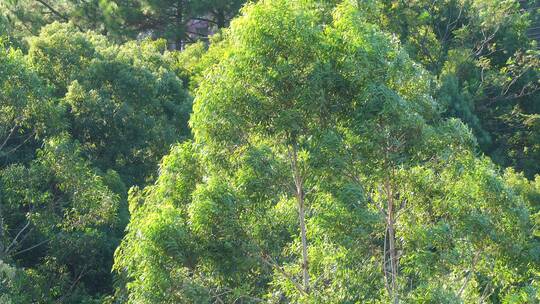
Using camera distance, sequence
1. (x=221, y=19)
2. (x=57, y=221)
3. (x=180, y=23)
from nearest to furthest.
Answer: (x=57, y=221)
(x=221, y=19)
(x=180, y=23)

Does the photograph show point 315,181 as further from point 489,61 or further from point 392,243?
point 489,61

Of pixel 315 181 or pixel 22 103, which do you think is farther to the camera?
pixel 22 103

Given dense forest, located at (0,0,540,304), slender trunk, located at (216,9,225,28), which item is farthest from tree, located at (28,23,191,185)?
slender trunk, located at (216,9,225,28)

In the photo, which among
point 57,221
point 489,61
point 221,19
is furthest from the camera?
point 221,19

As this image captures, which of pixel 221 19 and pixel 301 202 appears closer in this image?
pixel 301 202

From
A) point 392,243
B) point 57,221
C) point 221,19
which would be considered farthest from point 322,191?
point 221,19

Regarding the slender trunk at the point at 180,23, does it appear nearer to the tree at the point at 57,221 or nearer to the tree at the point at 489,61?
the tree at the point at 489,61

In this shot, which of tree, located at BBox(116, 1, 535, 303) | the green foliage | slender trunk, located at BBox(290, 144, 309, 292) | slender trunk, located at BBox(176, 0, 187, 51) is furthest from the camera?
slender trunk, located at BBox(176, 0, 187, 51)

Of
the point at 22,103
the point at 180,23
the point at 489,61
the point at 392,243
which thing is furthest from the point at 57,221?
the point at 180,23

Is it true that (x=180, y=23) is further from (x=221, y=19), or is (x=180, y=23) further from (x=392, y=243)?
(x=392, y=243)

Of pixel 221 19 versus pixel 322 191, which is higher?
pixel 322 191

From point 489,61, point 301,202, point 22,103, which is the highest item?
point 301,202

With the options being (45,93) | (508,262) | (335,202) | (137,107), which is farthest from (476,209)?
(137,107)

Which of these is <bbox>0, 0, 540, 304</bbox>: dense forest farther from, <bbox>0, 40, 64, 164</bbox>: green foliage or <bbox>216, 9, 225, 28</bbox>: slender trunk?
<bbox>216, 9, 225, 28</bbox>: slender trunk
